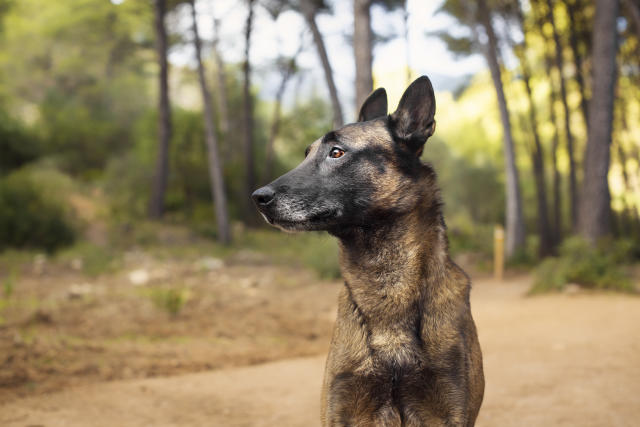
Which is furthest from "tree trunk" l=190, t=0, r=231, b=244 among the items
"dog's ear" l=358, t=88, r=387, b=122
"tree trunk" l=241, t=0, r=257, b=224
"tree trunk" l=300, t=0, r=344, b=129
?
"dog's ear" l=358, t=88, r=387, b=122

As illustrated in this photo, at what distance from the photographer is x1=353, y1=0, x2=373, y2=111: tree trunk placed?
37.6ft

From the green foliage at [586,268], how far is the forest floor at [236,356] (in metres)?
0.36

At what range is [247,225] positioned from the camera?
82.9 ft

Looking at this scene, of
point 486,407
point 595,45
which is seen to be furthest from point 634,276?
point 486,407

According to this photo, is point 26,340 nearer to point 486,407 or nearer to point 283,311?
point 283,311

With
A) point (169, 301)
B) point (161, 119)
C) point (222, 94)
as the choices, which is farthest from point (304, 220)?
point (222, 94)

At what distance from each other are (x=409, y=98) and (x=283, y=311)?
732 cm

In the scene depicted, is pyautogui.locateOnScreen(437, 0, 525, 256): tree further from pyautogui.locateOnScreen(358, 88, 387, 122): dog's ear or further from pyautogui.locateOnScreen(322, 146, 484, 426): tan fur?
pyautogui.locateOnScreen(322, 146, 484, 426): tan fur

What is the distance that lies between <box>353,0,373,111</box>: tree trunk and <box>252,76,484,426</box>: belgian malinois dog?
883cm

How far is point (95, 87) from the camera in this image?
33250 mm

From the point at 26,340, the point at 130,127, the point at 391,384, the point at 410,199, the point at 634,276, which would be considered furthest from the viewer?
the point at 130,127

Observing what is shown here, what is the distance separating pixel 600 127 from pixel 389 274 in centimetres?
1009

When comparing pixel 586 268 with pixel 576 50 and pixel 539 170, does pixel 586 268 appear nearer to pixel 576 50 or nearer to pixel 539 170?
pixel 539 170

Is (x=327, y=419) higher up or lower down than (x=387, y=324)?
lower down
